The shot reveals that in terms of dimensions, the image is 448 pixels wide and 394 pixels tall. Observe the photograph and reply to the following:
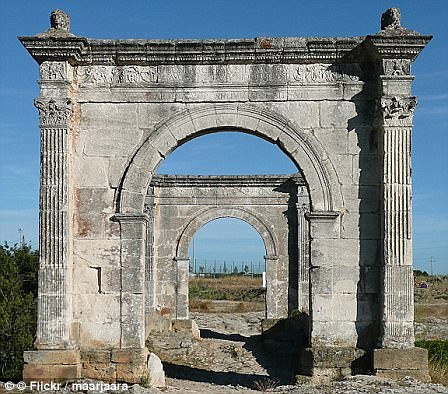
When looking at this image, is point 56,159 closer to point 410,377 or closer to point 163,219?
point 410,377

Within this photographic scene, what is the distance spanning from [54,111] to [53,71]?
22.8 inches

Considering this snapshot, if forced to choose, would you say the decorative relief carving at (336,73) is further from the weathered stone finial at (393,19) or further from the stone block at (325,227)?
the stone block at (325,227)

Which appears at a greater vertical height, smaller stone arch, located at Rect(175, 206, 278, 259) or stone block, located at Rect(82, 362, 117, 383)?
smaller stone arch, located at Rect(175, 206, 278, 259)

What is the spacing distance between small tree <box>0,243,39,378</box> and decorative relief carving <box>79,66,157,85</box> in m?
5.20

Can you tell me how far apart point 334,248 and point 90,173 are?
11.9ft

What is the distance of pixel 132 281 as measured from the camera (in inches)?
378

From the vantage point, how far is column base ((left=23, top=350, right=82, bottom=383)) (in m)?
9.07

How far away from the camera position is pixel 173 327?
63.2 ft

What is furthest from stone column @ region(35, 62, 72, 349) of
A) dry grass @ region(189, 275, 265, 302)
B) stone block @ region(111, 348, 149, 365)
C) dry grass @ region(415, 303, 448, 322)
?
dry grass @ region(189, 275, 265, 302)

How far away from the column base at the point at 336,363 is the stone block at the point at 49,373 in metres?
3.25

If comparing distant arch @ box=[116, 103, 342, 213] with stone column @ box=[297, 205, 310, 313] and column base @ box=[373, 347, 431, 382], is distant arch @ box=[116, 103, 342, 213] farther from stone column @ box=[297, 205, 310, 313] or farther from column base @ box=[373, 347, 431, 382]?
stone column @ box=[297, 205, 310, 313]

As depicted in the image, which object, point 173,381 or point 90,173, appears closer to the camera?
point 90,173

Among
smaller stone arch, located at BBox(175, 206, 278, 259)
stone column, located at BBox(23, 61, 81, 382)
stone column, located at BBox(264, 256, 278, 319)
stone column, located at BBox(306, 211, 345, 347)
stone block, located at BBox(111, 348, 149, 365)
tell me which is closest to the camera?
stone column, located at BBox(23, 61, 81, 382)

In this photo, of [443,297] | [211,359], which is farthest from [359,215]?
[443,297]
